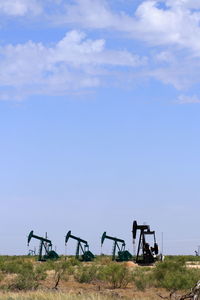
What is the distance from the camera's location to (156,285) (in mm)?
37312

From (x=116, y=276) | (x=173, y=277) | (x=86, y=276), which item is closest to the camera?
(x=173, y=277)

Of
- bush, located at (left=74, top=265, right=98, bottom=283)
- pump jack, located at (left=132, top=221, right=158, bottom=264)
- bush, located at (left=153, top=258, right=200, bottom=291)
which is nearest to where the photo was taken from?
bush, located at (left=153, top=258, right=200, bottom=291)

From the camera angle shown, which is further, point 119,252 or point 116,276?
point 119,252

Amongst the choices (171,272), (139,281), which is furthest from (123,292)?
(171,272)

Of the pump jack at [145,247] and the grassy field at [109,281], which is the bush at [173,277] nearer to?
the grassy field at [109,281]

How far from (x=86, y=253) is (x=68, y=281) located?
28401mm

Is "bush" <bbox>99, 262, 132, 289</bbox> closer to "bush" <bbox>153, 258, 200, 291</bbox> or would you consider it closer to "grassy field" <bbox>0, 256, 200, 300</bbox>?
"grassy field" <bbox>0, 256, 200, 300</bbox>

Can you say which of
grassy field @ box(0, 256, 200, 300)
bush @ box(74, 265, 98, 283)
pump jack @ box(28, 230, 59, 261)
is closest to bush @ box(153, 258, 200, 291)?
grassy field @ box(0, 256, 200, 300)

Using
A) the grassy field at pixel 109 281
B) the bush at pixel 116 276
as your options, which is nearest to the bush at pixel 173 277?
the grassy field at pixel 109 281

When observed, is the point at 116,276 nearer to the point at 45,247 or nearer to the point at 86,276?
the point at 86,276

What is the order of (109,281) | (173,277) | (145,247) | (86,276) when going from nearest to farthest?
(173,277) → (109,281) → (86,276) → (145,247)

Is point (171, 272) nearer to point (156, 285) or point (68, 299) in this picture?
point (156, 285)

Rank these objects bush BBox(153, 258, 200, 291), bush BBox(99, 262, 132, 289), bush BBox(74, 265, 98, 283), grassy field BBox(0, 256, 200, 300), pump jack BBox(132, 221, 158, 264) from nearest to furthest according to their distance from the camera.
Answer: grassy field BBox(0, 256, 200, 300) → bush BBox(153, 258, 200, 291) → bush BBox(99, 262, 132, 289) → bush BBox(74, 265, 98, 283) → pump jack BBox(132, 221, 158, 264)

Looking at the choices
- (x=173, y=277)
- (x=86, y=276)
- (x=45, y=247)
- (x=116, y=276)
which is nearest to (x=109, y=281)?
(x=116, y=276)
